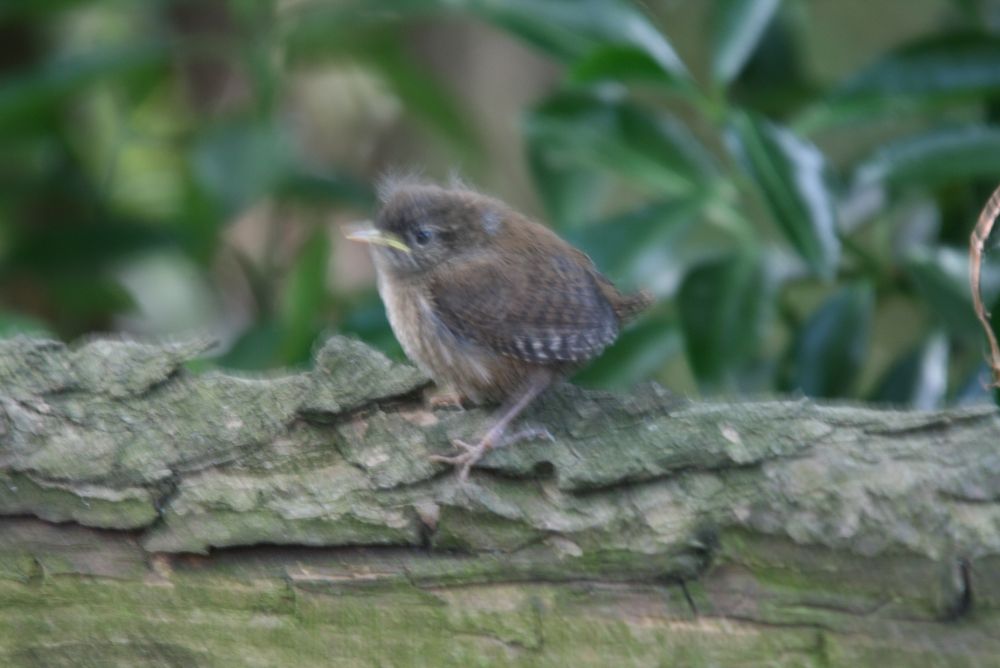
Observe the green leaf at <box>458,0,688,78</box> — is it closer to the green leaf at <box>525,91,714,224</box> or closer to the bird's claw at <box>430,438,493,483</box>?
the green leaf at <box>525,91,714,224</box>

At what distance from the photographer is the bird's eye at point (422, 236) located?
1.94 metres

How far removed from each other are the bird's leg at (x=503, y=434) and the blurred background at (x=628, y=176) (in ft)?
2.43

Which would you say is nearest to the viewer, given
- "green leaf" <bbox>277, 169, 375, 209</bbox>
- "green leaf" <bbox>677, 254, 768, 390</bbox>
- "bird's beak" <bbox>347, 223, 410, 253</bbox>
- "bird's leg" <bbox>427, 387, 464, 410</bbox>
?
"bird's leg" <bbox>427, 387, 464, 410</bbox>

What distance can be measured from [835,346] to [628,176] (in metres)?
0.58

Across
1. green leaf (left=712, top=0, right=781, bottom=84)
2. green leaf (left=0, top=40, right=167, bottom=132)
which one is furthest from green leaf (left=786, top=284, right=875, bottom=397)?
green leaf (left=0, top=40, right=167, bottom=132)

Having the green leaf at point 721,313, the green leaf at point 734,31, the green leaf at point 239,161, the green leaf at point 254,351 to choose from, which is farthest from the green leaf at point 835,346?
the green leaf at point 239,161

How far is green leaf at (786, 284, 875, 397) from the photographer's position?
8.26 ft

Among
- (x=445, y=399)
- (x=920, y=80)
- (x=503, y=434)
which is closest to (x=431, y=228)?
(x=445, y=399)

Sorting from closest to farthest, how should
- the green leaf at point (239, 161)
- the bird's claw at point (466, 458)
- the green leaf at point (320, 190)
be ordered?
the bird's claw at point (466, 458)
the green leaf at point (239, 161)
the green leaf at point (320, 190)

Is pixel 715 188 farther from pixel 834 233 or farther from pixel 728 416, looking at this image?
pixel 728 416

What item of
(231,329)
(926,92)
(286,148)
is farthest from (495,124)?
(926,92)

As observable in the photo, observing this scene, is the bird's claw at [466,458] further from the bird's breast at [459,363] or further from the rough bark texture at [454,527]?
the bird's breast at [459,363]

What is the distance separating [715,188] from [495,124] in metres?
2.68

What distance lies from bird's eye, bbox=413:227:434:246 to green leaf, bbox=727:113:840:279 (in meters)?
0.69
